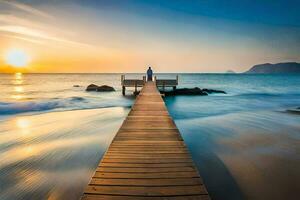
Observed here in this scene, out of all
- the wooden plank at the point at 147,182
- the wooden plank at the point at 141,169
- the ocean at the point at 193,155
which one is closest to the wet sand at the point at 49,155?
the ocean at the point at 193,155

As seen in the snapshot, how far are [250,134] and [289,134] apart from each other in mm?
2009

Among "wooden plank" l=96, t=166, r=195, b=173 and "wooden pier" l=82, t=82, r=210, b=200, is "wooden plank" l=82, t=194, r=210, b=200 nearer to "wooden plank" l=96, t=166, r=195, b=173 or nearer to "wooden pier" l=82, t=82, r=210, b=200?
"wooden pier" l=82, t=82, r=210, b=200

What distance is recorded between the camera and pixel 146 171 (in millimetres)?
3883

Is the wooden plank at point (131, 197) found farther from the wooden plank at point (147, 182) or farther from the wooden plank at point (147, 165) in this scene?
the wooden plank at point (147, 165)

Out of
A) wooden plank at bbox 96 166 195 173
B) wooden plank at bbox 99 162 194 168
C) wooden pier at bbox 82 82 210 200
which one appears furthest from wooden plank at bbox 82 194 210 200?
wooden plank at bbox 99 162 194 168

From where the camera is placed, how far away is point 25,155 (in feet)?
26.8

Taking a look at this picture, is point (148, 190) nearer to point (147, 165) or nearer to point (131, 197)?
point (131, 197)

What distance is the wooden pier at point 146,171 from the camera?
10.5 feet

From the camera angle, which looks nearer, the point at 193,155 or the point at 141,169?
the point at 141,169

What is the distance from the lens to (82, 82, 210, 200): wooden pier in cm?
320

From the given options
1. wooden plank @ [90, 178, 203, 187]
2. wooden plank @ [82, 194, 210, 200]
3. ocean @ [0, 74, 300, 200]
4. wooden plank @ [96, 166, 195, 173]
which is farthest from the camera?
ocean @ [0, 74, 300, 200]

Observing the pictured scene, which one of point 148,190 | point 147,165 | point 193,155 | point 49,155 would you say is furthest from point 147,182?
point 49,155

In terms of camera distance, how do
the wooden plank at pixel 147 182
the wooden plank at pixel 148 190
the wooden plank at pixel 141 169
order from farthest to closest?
1. the wooden plank at pixel 141 169
2. the wooden plank at pixel 147 182
3. the wooden plank at pixel 148 190

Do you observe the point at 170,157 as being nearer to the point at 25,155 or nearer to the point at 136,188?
the point at 136,188
